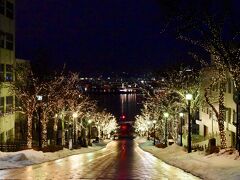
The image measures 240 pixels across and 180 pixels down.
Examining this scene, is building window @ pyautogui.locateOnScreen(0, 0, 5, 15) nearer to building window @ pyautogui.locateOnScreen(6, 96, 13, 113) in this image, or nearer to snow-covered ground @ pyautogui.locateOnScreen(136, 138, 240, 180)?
building window @ pyautogui.locateOnScreen(6, 96, 13, 113)

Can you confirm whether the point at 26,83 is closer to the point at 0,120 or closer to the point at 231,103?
the point at 0,120

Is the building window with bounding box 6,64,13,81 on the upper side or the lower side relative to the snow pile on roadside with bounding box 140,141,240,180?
upper

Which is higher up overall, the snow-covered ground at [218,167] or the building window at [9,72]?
the building window at [9,72]

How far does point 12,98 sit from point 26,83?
31.9 feet

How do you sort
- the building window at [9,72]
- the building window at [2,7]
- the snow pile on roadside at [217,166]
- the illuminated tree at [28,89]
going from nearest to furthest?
the snow pile on roadside at [217,166]
the illuminated tree at [28,89]
the building window at [2,7]
the building window at [9,72]

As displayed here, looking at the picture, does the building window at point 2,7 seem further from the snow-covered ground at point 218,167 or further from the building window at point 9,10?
the snow-covered ground at point 218,167

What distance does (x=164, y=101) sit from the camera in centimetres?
8269

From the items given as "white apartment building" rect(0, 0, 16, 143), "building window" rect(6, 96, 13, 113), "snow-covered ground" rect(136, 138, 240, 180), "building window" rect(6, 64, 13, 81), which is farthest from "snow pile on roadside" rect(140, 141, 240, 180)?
"building window" rect(6, 96, 13, 113)

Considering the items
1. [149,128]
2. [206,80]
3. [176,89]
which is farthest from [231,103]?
[149,128]

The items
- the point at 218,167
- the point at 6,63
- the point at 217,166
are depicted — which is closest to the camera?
the point at 218,167

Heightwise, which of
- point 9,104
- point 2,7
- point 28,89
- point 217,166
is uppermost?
point 2,7

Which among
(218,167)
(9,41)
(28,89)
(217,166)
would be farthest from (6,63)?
(218,167)

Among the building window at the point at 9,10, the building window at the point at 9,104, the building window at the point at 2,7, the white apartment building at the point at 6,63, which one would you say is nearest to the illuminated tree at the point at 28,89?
the white apartment building at the point at 6,63

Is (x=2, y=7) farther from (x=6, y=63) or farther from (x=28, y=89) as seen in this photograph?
(x=28, y=89)
